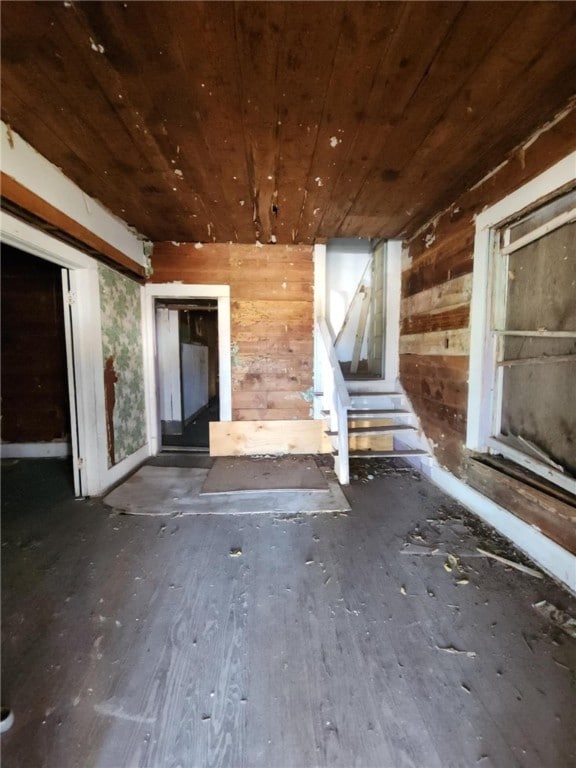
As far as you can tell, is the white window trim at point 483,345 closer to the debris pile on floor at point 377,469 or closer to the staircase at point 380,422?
the staircase at point 380,422

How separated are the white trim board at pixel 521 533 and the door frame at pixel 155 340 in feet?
7.72

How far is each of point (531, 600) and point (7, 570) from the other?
2.62m

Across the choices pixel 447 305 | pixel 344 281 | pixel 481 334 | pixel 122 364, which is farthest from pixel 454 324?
pixel 122 364

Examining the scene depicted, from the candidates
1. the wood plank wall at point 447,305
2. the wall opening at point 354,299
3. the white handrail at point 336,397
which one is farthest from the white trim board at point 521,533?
the wall opening at point 354,299

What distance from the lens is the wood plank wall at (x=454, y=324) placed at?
1.64m

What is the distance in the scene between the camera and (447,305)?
8.44ft

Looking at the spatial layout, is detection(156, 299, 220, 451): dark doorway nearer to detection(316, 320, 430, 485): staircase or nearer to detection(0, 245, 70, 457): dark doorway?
detection(0, 245, 70, 457): dark doorway

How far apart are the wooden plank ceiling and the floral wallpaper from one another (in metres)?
0.85

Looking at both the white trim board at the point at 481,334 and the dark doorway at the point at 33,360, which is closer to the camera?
the white trim board at the point at 481,334

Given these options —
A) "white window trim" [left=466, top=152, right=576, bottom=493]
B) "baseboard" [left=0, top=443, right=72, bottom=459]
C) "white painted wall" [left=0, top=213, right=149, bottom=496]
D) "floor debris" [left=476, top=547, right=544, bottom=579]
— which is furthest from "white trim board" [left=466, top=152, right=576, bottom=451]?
"baseboard" [left=0, top=443, right=72, bottom=459]

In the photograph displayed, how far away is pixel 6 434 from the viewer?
346cm

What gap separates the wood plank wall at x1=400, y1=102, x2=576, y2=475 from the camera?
195cm

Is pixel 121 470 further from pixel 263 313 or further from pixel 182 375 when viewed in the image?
pixel 182 375

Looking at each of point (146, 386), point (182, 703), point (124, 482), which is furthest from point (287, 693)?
point (146, 386)
